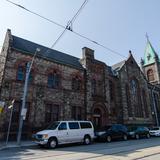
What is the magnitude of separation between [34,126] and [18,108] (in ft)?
8.55

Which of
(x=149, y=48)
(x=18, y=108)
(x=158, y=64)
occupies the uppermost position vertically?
(x=149, y=48)

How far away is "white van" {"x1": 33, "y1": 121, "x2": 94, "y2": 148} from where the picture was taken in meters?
13.3

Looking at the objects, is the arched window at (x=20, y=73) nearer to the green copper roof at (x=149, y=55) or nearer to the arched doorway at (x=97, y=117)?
the arched doorway at (x=97, y=117)

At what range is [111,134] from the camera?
18562 millimetres

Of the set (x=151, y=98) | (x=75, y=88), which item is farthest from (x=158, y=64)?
(x=75, y=88)

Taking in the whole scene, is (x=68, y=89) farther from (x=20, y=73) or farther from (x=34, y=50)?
(x=34, y=50)

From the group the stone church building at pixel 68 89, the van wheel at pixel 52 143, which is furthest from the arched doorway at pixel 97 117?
the van wheel at pixel 52 143

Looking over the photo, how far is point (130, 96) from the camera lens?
103 ft

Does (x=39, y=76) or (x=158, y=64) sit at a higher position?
(x=158, y=64)

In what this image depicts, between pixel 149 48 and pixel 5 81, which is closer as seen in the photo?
pixel 5 81

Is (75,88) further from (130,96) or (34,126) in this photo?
(130,96)

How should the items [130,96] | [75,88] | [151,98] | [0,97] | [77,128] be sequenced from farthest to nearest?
[151,98], [130,96], [75,88], [0,97], [77,128]

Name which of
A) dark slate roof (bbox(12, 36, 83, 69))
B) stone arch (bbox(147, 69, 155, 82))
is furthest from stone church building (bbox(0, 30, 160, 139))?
stone arch (bbox(147, 69, 155, 82))

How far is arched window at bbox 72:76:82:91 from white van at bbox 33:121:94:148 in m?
7.96
